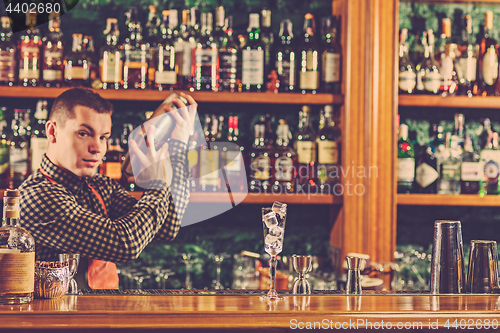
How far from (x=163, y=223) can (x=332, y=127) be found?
2.68 ft

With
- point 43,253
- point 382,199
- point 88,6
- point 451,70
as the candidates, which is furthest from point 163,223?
point 451,70

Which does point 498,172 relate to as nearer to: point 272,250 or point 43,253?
point 272,250

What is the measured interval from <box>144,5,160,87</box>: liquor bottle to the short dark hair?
0.36 m

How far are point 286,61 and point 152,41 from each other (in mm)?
542

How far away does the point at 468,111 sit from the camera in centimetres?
236

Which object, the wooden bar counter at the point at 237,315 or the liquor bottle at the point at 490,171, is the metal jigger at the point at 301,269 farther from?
the liquor bottle at the point at 490,171

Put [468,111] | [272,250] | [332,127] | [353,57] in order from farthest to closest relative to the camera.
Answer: [468,111], [332,127], [353,57], [272,250]

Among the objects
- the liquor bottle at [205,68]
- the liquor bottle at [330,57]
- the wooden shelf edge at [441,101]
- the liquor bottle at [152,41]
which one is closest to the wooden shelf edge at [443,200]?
the wooden shelf edge at [441,101]

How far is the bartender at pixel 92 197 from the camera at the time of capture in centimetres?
149

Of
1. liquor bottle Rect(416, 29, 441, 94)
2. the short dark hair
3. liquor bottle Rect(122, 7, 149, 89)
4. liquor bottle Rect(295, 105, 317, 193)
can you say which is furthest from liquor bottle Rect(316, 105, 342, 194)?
the short dark hair

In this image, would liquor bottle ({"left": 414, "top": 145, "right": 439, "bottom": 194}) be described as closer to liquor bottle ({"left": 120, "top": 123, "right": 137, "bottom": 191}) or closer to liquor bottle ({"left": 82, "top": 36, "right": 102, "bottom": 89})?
liquor bottle ({"left": 120, "top": 123, "right": 137, "bottom": 191})

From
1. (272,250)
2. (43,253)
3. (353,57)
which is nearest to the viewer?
(272,250)

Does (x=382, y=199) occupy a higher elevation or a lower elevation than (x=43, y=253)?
higher

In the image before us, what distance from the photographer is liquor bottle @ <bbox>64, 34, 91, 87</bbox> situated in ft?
6.61
